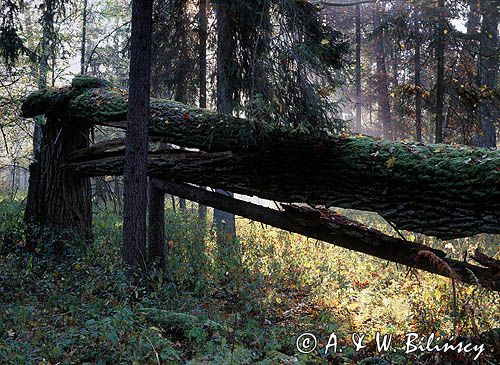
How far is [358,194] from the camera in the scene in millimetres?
6512

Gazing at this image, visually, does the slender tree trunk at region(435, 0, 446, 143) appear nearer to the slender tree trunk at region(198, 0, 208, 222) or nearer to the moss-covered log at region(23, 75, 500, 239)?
the moss-covered log at region(23, 75, 500, 239)

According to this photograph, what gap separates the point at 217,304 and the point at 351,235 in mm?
2495

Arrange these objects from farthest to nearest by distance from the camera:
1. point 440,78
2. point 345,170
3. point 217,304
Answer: point 440,78, point 217,304, point 345,170

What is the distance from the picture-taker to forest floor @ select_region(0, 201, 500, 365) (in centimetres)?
483

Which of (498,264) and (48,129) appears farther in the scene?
(48,129)

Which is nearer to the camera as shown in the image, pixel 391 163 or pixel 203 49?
pixel 391 163

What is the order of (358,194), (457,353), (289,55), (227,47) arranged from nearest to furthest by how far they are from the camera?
(457,353), (358,194), (289,55), (227,47)

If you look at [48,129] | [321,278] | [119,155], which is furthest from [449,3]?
[48,129]

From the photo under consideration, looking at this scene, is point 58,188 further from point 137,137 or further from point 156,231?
point 137,137

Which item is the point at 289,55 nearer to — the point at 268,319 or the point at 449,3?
the point at 268,319

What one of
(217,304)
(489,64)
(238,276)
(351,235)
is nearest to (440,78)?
(489,64)

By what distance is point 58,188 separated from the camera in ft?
33.8

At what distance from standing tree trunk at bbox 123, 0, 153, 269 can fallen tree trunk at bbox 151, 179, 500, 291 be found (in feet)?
4.12

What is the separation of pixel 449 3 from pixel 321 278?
33.9 feet
